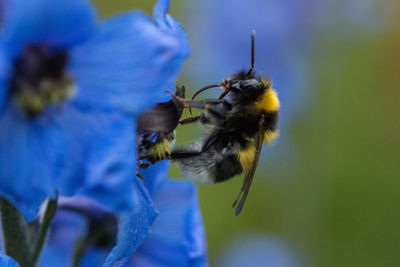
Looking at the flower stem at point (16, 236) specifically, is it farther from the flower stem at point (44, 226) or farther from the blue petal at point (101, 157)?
the blue petal at point (101, 157)

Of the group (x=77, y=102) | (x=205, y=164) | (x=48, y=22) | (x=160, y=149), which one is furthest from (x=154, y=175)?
(x=48, y=22)

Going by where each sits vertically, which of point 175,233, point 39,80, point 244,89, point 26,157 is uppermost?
point 39,80

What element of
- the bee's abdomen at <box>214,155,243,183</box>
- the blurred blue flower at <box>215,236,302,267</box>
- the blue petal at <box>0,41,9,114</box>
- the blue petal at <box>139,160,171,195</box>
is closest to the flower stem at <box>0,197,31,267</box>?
the blue petal at <box>139,160,171,195</box>

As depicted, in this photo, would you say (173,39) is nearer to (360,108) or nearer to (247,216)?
(247,216)

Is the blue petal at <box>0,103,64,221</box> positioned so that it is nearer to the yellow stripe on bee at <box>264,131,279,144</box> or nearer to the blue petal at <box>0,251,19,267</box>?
the blue petal at <box>0,251,19,267</box>

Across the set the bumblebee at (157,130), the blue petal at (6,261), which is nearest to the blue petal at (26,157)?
the blue petal at (6,261)

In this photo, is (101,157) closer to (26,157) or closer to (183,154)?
(26,157)
